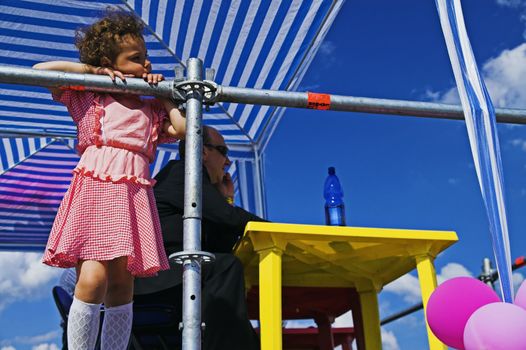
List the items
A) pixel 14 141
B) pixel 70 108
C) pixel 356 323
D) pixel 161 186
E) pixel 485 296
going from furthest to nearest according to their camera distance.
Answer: pixel 14 141, pixel 356 323, pixel 161 186, pixel 70 108, pixel 485 296

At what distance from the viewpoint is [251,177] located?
4695mm

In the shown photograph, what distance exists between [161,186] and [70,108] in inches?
24.4

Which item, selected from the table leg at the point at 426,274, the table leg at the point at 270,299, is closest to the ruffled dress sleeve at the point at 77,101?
the table leg at the point at 270,299

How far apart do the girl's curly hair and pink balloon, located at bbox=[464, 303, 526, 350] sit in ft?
4.46

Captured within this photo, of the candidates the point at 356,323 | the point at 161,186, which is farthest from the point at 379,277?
the point at 161,186

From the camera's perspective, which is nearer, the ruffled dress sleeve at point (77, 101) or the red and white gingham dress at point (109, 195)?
the red and white gingham dress at point (109, 195)

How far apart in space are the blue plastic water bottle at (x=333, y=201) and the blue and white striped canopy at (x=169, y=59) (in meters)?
1.04

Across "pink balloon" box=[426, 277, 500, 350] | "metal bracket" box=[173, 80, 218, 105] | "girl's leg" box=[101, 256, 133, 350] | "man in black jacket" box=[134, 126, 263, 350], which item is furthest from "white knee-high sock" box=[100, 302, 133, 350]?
"pink balloon" box=[426, 277, 500, 350]

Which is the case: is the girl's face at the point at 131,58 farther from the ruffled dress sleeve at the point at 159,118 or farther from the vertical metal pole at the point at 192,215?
the vertical metal pole at the point at 192,215

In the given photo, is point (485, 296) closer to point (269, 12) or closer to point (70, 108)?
point (70, 108)

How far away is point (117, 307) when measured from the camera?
1.69 metres

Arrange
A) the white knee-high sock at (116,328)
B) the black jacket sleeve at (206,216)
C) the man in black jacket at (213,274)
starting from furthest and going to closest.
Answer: the black jacket sleeve at (206,216)
the man in black jacket at (213,274)
the white knee-high sock at (116,328)

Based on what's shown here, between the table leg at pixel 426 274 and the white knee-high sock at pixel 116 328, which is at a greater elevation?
the table leg at pixel 426 274

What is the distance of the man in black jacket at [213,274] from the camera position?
78.0 inches
